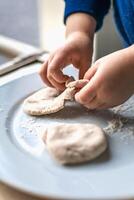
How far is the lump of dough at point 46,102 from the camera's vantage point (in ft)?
1.63

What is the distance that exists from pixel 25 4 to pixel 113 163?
172 centimetres

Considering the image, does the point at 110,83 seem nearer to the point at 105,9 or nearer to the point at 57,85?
the point at 57,85

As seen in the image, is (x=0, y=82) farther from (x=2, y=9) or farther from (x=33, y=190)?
(x=2, y=9)

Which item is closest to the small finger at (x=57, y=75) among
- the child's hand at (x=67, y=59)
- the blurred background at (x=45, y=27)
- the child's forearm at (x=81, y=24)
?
the child's hand at (x=67, y=59)

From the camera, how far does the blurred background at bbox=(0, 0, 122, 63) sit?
0.91 meters

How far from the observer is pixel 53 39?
1148 millimetres

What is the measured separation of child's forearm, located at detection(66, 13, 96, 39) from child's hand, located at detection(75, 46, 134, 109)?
170mm

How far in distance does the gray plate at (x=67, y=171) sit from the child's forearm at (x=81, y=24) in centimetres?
21

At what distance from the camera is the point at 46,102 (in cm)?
51

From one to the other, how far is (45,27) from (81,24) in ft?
1.66

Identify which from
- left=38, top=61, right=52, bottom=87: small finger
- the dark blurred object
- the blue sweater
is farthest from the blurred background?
left=38, top=61, right=52, bottom=87: small finger

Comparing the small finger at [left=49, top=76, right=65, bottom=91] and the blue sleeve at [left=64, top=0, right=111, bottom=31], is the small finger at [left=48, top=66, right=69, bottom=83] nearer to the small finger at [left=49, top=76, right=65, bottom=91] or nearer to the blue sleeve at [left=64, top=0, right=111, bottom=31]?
the small finger at [left=49, top=76, right=65, bottom=91]

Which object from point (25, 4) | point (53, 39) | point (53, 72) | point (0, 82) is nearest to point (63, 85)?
point (53, 72)

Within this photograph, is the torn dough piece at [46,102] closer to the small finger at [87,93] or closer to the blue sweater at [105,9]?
the small finger at [87,93]
